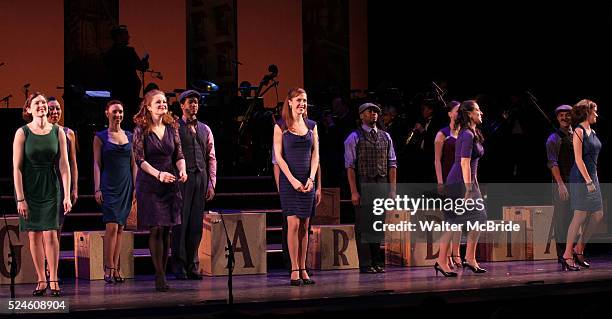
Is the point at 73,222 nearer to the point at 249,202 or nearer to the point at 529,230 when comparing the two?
the point at 249,202

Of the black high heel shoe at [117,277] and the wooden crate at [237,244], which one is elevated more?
the wooden crate at [237,244]

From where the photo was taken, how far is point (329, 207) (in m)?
10.9

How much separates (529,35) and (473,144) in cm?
514

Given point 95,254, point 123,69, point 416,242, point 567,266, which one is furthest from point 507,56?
point 95,254

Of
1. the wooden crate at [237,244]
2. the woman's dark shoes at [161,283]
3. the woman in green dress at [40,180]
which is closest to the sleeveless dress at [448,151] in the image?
the wooden crate at [237,244]

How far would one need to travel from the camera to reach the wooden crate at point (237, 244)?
30.1ft

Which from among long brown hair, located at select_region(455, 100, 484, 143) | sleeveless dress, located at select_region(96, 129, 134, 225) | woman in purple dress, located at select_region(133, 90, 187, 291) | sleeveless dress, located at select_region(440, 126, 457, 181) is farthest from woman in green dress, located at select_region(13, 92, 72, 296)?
sleeveless dress, located at select_region(440, 126, 457, 181)

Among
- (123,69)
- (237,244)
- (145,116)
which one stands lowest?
(237,244)

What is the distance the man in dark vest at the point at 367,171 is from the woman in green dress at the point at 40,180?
8.81ft

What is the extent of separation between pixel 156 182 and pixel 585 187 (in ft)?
12.2

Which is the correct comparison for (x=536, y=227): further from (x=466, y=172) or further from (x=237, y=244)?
(x=237, y=244)

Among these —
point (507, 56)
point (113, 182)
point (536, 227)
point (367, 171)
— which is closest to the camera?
point (113, 182)

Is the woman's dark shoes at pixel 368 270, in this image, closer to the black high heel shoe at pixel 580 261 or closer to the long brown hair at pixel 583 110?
the black high heel shoe at pixel 580 261

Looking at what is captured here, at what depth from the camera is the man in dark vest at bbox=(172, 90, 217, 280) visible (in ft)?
→ 29.1
